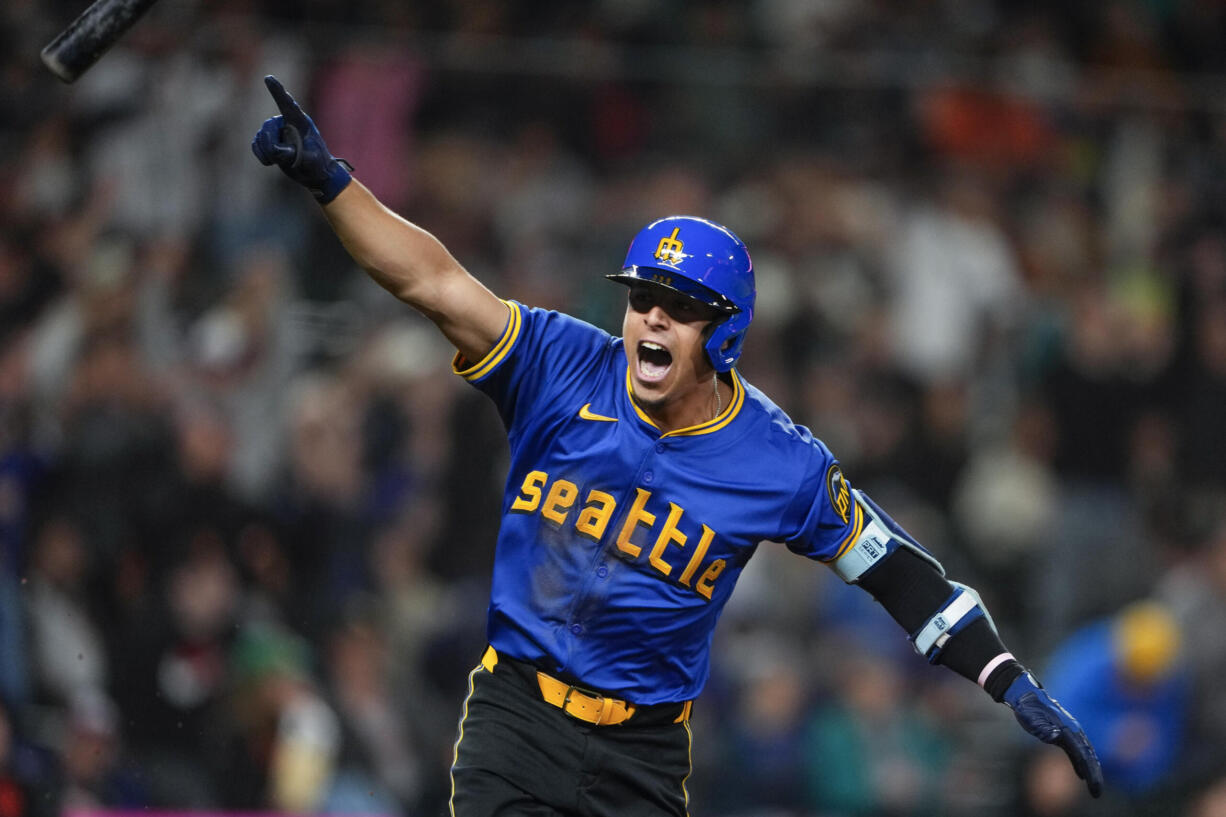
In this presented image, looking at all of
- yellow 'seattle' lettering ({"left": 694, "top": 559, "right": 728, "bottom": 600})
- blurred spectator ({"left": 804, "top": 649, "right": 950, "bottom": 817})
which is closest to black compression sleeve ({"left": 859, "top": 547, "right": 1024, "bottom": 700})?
yellow 'seattle' lettering ({"left": 694, "top": 559, "right": 728, "bottom": 600})

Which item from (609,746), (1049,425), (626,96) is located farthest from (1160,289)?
(609,746)

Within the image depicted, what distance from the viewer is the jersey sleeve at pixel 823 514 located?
5148 mm

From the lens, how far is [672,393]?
197 inches

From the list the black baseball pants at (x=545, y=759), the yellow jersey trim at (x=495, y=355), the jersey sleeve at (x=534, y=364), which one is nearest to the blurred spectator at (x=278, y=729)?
the black baseball pants at (x=545, y=759)

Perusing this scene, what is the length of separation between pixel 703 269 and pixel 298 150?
46.7 inches

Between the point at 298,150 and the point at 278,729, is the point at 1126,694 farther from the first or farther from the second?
the point at 298,150

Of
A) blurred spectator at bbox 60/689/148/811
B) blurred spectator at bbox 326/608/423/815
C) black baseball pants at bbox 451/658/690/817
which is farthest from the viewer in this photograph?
blurred spectator at bbox 326/608/423/815

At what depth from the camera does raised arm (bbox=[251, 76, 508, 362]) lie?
4656 millimetres

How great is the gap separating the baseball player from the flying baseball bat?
849mm

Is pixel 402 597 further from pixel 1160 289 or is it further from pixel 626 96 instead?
pixel 1160 289

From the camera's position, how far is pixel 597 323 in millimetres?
8570

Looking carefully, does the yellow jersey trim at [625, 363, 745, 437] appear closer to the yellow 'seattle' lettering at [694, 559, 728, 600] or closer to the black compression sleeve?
the yellow 'seattle' lettering at [694, 559, 728, 600]

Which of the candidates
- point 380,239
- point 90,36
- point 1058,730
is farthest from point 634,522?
point 90,36

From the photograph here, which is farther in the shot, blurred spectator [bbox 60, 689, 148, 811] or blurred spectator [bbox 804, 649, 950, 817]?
blurred spectator [bbox 804, 649, 950, 817]
